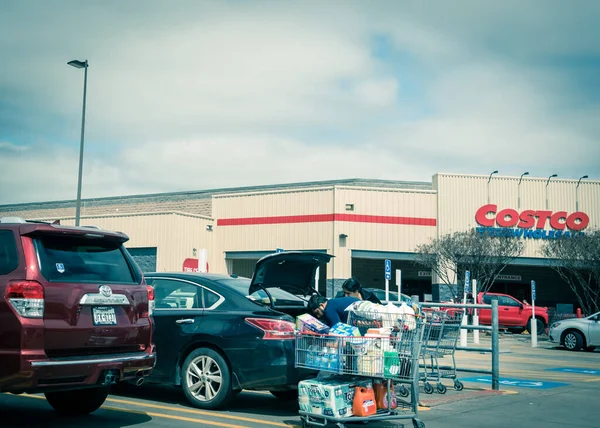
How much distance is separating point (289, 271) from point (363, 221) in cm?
3008

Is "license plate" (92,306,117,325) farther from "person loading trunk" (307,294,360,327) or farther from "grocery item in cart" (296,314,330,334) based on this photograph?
"person loading trunk" (307,294,360,327)

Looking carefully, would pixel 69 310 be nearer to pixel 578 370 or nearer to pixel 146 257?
pixel 578 370

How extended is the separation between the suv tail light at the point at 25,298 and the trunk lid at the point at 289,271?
9.71 feet

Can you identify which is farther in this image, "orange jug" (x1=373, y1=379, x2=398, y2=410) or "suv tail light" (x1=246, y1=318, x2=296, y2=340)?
"suv tail light" (x1=246, y1=318, x2=296, y2=340)

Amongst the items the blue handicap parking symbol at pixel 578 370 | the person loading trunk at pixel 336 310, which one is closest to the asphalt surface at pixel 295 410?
the person loading trunk at pixel 336 310

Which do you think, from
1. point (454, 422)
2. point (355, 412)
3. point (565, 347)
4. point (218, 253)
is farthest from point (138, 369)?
point (218, 253)

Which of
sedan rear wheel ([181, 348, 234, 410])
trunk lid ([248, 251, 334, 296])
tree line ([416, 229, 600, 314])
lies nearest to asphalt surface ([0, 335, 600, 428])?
sedan rear wheel ([181, 348, 234, 410])

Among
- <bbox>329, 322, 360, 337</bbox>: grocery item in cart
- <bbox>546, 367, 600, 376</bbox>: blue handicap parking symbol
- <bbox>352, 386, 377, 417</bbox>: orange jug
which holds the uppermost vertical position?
<bbox>329, 322, 360, 337</bbox>: grocery item in cart

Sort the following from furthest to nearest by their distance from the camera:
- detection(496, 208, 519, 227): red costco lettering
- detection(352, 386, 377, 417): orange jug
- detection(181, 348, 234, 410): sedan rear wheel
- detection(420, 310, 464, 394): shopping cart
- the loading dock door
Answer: the loading dock door
detection(496, 208, 519, 227): red costco lettering
detection(420, 310, 464, 394): shopping cart
detection(181, 348, 234, 410): sedan rear wheel
detection(352, 386, 377, 417): orange jug

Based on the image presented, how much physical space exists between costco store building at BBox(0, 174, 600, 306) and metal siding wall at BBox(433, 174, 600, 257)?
0.06 metres

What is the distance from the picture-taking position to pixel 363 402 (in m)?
7.45

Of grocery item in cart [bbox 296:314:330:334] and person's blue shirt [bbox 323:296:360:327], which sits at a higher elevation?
person's blue shirt [bbox 323:296:360:327]

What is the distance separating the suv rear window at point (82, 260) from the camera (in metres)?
6.73

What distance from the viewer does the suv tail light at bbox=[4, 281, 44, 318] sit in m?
6.30
